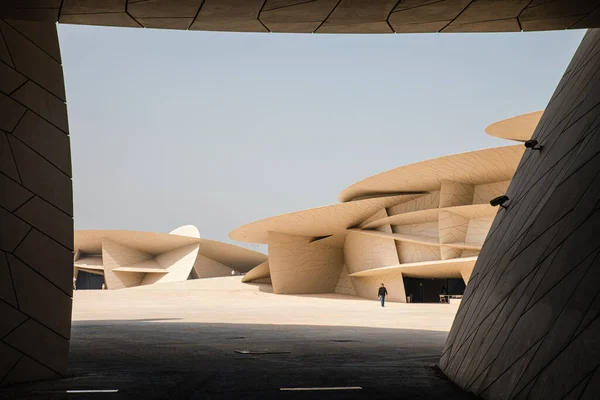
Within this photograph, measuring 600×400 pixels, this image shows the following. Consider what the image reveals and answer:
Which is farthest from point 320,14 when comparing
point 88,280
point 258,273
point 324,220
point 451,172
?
point 88,280

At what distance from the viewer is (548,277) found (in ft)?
15.8

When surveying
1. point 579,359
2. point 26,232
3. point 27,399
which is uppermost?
point 26,232

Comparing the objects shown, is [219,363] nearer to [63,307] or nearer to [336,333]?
[63,307]

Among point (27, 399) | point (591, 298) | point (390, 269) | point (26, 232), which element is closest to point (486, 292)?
point (591, 298)

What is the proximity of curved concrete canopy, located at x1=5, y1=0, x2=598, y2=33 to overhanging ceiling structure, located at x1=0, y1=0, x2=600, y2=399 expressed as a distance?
0.02 meters

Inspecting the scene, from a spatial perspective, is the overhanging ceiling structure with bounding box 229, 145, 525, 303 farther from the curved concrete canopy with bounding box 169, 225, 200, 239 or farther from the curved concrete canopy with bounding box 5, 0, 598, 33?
the curved concrete canopy with bounding box 5, 0, 598, 33

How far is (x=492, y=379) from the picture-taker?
5.32 meters

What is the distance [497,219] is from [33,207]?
5.94 m

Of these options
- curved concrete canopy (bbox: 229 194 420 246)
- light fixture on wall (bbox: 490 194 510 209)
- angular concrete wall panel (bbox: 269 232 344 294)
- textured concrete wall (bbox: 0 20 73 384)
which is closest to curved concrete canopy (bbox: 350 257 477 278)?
curved concrete canopy (bbox: 229 194 420 246)

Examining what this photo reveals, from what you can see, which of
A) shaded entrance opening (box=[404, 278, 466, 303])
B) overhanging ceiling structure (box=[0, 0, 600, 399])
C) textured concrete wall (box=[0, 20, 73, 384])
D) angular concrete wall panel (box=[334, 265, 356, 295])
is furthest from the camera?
shaded entrance opening (box=[404, 278, 466, 303])

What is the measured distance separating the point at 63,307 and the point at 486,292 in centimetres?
511

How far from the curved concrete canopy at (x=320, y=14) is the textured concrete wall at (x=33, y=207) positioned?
84.4 inches

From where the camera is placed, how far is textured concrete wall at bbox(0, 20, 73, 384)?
6816mm

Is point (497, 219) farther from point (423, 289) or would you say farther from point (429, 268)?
point (423, 289)
